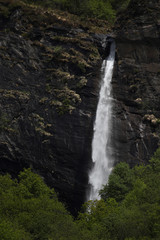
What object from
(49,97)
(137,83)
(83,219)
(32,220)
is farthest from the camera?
(49,97)

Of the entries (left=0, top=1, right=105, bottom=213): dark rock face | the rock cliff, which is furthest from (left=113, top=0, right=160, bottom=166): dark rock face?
(left=0, top=1, right=105, bottom=213): dark rock face

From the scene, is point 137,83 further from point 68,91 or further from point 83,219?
point 83,219

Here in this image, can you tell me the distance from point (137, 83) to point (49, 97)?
40.4 ft

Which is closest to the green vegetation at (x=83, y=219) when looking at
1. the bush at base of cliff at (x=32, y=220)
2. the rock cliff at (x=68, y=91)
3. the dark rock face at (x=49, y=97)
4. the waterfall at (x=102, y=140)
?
the bush at base of cliff at (x=32, y=220)

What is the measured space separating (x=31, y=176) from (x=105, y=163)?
10.5 m

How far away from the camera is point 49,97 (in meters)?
42.2

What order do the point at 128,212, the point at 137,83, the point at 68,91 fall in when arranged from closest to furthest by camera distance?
the point at 128,212
the point at 137,83
the point at 68,91

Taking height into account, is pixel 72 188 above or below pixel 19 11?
below

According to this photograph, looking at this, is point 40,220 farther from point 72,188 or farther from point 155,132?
point 155,132

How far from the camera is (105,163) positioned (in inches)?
1491

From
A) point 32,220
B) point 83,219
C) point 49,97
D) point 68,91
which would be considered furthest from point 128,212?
point 49,97

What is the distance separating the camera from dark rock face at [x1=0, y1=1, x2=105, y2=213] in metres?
37.7

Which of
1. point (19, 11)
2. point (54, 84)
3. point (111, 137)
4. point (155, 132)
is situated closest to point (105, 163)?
point (111, 137)

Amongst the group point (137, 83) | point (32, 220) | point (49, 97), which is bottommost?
point (32, 220)
